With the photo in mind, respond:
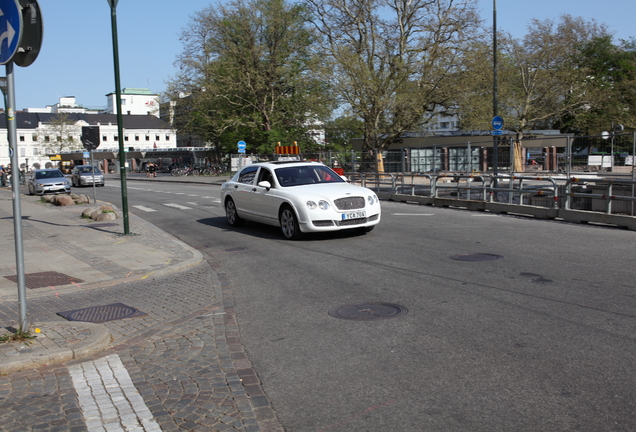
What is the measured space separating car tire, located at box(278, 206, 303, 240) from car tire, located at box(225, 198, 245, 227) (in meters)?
2.49

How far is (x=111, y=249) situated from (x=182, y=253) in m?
1.66

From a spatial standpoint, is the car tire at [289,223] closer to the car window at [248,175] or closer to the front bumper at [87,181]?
the car window at [248,175]

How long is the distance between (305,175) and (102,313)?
7068 mm

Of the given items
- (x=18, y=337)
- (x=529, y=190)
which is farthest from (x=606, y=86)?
(x=18, y=337)

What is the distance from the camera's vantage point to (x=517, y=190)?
55.8ft

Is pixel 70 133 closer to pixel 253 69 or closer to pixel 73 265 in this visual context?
pixel 253 69

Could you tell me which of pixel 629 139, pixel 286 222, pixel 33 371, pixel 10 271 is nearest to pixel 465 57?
pixel 629 139

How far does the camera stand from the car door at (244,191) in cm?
1413

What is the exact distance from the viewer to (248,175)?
47.8 feet

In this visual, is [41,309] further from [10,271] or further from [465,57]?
[465,57]

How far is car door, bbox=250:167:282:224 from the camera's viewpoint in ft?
42.7

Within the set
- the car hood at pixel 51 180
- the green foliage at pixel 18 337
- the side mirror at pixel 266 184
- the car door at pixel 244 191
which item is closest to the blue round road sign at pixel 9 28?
the green foliage at pixel 18 337

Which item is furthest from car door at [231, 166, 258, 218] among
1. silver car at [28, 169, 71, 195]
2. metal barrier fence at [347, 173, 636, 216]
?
silver car at [28, 169, 71, 195]

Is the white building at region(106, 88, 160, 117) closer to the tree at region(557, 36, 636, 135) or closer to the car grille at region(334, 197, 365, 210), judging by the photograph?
the tree at region(557, 36, 636, 135)
